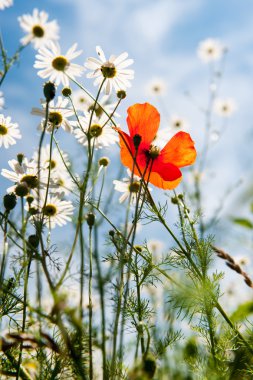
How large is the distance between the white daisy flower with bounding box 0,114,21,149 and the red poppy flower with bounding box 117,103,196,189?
398 mm

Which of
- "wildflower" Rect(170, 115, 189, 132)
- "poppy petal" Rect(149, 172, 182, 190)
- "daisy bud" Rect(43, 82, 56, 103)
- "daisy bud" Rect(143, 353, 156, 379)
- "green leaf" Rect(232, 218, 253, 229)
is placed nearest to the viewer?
"green leaf" Rect(232, 218, 253, 229)

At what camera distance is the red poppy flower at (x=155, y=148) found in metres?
1.01

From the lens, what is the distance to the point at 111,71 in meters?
1.07

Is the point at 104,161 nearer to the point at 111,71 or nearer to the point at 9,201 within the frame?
the point at 111,71

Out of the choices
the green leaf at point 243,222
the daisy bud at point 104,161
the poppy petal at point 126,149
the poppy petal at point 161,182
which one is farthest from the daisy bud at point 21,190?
the green leaf at point 243,222

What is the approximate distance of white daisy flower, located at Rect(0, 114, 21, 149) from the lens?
125 centimetres

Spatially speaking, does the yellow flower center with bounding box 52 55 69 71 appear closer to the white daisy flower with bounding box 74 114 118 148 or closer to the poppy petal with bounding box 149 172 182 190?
the white daisy flower with bounding box 74 114 118 148

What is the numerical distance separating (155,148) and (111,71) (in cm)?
21

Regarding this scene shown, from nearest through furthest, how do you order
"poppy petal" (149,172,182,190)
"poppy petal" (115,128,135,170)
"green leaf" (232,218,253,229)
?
"green leaf" (232,218,253,229) → "poppy petal" (115,128,135,170) → "poppy petal" (149,172,182,190)

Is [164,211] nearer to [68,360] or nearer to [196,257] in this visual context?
[196,257]

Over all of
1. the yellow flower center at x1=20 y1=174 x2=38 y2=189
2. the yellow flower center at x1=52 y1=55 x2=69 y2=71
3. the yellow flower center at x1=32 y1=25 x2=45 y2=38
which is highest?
the yellow flower center at x1=32 y1=25 x2=45 y2=38

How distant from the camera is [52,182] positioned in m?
0.95

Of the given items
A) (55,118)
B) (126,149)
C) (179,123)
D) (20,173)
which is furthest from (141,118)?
(179,123)

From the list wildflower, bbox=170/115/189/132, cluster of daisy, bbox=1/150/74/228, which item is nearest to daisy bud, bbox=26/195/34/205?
cluster of daisy, bbox=1/150/74/228
